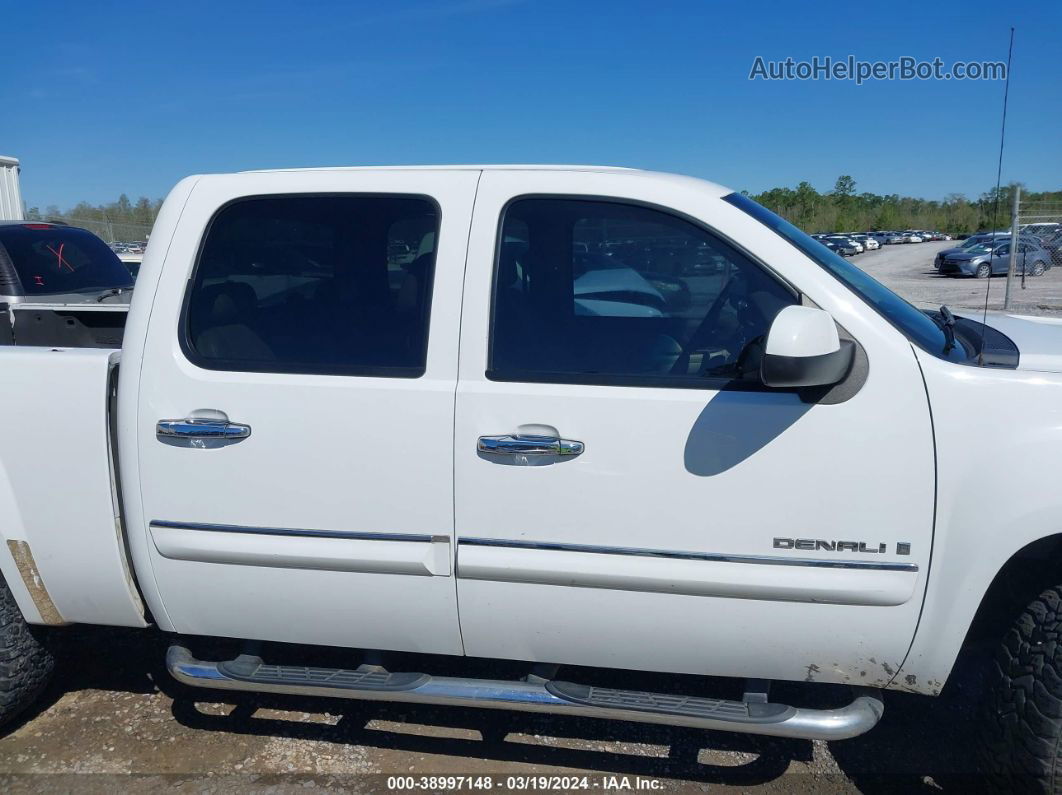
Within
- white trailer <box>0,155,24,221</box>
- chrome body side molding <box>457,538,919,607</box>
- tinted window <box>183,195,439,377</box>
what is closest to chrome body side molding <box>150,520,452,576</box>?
chrome body side molding <box>457,538,919,607</box>

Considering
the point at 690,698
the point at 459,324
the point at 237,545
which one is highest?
the point at 459,324

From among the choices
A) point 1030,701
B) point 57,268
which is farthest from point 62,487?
point 57,268

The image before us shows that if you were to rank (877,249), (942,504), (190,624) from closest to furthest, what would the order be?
(942,504)
(190,624)
(877,249)

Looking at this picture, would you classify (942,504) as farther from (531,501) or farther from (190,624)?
(190,624)

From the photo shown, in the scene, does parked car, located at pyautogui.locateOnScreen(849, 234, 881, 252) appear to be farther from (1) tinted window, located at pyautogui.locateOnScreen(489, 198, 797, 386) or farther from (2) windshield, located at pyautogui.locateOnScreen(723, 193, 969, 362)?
(1) tinted window, located at pyautogui.locateOnScreen(489, 198, 797, 386)

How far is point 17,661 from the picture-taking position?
293cm

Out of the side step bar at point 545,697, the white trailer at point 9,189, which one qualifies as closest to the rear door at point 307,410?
the side step bar at point 545,697

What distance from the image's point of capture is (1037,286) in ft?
72.6

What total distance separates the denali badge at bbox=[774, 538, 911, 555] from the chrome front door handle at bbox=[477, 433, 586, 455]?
62 centimetres

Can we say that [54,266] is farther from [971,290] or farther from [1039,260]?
[971,290]

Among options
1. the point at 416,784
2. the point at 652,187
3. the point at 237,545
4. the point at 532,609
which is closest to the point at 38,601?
the point at 237,545

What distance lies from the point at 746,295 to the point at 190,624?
2.08 metres

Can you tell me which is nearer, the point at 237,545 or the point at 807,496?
the point at 807,496

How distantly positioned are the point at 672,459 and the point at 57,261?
6905 mm
